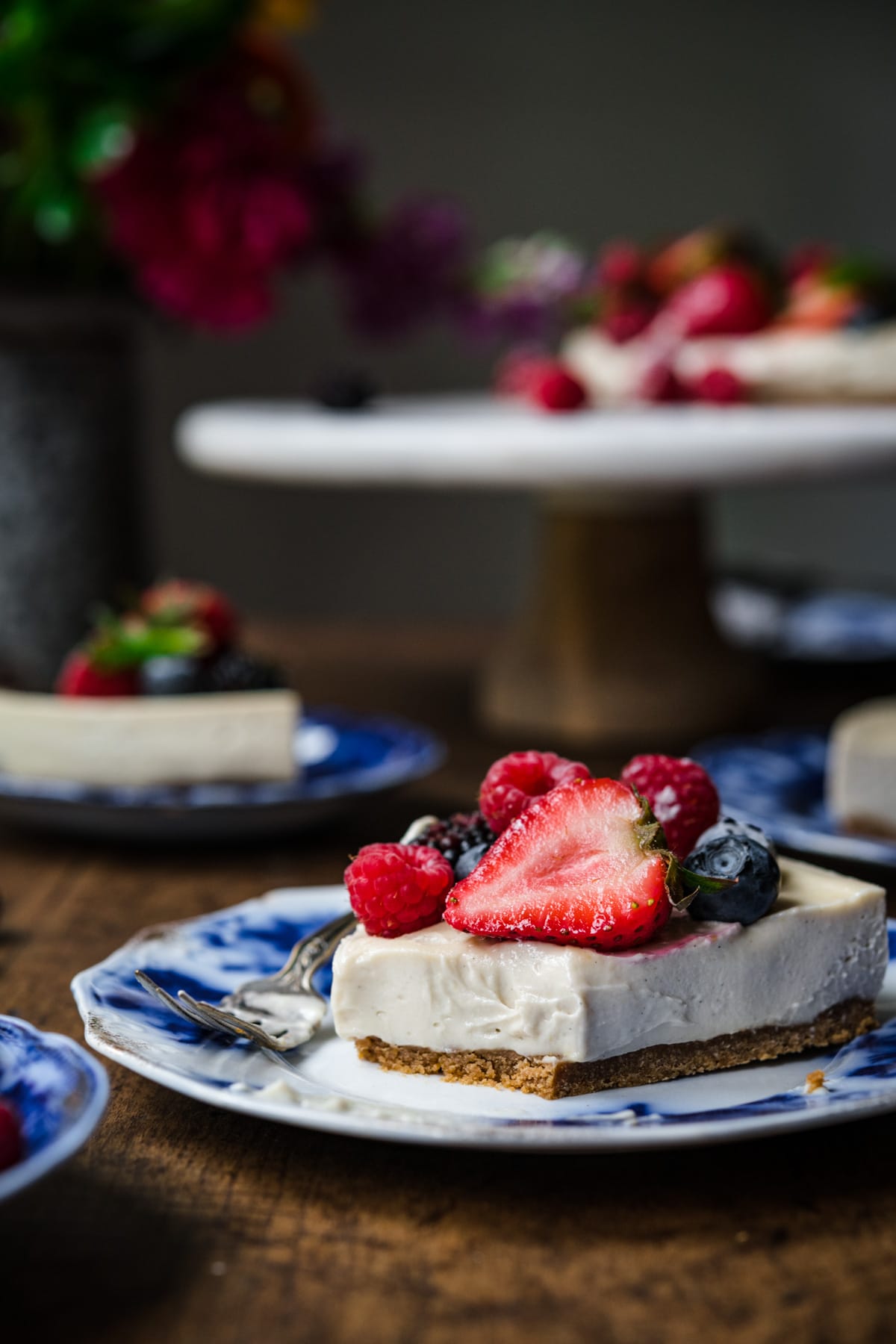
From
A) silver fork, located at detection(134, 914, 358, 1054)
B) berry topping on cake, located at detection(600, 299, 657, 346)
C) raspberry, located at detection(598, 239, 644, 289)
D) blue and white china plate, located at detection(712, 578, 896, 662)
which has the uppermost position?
raspberry, located at detection(598, 239, 644, 289)

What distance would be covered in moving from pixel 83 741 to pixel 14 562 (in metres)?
0.43

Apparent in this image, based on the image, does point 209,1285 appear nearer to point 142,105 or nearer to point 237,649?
point 237,649

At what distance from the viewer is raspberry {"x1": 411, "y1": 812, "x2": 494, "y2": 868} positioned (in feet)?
2.54

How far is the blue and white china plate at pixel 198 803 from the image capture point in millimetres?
1141

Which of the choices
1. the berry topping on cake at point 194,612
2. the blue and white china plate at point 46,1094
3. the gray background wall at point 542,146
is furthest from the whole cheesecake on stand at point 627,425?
the gray background wall at point 542,146

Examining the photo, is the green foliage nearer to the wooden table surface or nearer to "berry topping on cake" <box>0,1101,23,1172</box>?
the wooden table surface

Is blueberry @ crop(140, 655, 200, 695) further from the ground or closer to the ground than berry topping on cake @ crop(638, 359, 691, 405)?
closer to the ground

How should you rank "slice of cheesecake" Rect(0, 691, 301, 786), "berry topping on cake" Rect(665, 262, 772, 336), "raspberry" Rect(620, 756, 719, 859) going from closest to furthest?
"raspberry" Rect(620, 756, 719, 859) < "slice of cheesecake" Rect(0, 691, 301, 786) < "berry topping on cake" Rect(665, 262, 772, 336)

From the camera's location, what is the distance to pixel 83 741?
1231 millimetres

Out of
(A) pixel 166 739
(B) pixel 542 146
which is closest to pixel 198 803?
(A) pixel 166 739

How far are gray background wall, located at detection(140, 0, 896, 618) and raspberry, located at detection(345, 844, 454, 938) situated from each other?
235cm

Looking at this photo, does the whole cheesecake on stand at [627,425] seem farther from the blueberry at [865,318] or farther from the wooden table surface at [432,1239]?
the wooden table surface at [432,1239]

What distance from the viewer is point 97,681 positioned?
51.0 inches

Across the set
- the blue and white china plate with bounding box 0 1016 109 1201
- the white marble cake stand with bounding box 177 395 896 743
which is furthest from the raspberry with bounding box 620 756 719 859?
the white marble cake stand with bounding box 177 395 896 743
